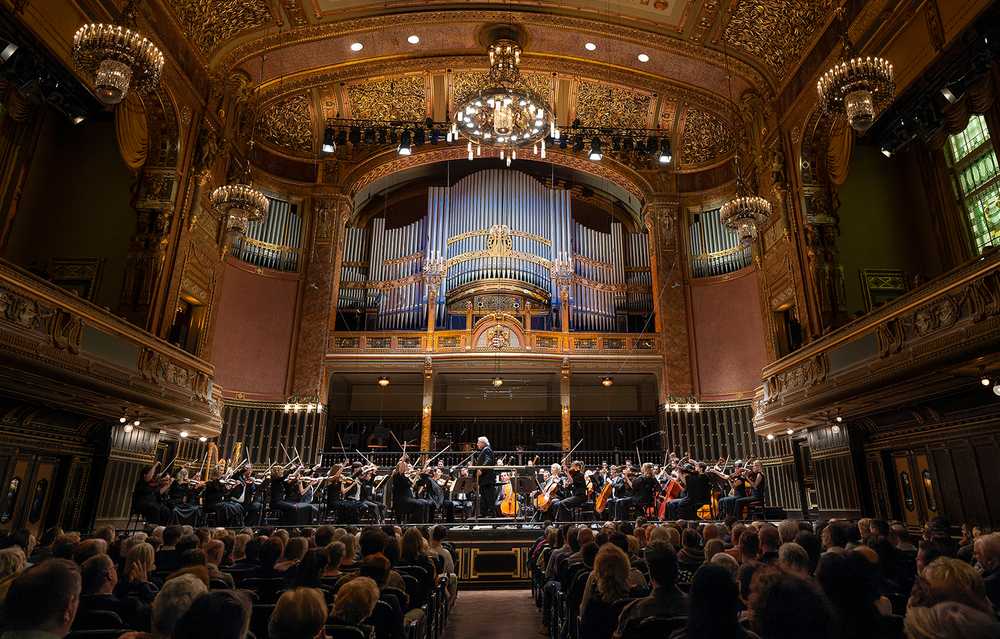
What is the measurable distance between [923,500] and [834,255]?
4.14 metres

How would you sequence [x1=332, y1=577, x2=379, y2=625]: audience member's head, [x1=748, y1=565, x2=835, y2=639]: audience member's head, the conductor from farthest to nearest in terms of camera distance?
the conductor → [x1=332, y1=577, x2=379, y2=625]: audience member's head → [x1=748, y1=565, x2=835, y2=639]: audience member's head

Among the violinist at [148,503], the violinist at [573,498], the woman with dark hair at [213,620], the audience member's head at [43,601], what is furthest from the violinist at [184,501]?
the woman with dark hair at [213,620]

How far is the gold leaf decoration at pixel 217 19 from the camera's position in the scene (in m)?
10.5

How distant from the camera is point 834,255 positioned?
10.4 metres

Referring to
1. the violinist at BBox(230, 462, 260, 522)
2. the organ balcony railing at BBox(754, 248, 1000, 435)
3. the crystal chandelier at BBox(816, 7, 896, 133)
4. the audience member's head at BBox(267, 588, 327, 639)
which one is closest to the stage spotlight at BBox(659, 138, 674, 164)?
the organ balcony railing at BBox(754, 248, 1000, 435)

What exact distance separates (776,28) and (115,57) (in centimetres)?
1056

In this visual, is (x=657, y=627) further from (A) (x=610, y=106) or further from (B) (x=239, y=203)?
(A) (x=610, y=106)

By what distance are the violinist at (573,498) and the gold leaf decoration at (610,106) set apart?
9.02 metres

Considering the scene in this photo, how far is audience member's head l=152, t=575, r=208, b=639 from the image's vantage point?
215 centimetres

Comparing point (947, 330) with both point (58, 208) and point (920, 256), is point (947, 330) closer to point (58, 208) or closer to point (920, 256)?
point (920, 256)

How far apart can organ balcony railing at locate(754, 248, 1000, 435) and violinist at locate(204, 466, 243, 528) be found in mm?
8632

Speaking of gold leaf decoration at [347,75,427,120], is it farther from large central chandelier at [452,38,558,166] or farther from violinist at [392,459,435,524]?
violinist at [392,459,435,524]

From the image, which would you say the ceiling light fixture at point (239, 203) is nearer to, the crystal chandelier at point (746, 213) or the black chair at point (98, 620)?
the crystal chandelier at point (746, 213)

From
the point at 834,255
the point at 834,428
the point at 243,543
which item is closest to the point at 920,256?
the point at 834,255
